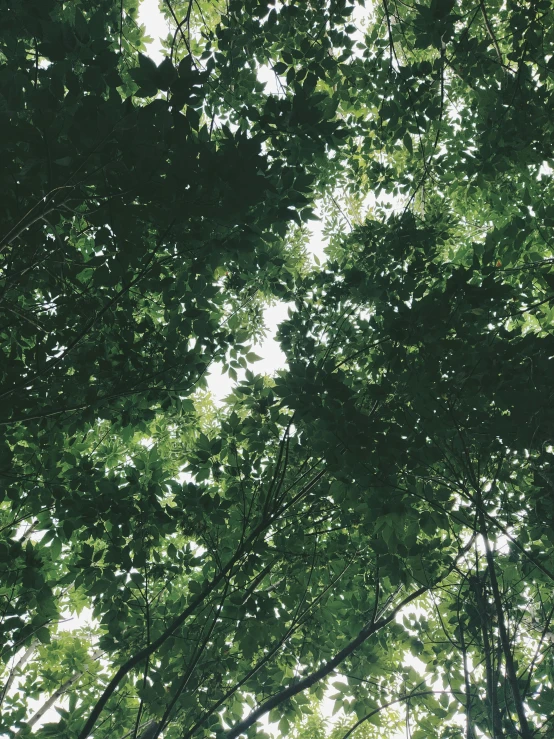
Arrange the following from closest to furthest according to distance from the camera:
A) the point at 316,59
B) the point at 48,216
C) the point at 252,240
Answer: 1. the point at 48,216
2. the point at 252,240
3. the point at 316,59

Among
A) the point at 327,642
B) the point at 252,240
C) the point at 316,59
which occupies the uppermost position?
the point at 316,59

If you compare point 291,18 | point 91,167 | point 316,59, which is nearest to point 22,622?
point 91,167

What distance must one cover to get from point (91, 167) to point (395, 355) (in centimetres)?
203

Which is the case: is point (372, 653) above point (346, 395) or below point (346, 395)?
below

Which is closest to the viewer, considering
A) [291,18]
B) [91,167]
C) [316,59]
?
[91,167]

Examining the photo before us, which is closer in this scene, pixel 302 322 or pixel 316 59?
pixel 316 59

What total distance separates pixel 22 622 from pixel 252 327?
327 centimetres

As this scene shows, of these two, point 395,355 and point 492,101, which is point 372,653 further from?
point 492,101

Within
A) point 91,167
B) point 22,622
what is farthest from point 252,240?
point 22,622

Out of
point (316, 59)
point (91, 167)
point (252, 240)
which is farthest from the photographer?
point (316, 59)

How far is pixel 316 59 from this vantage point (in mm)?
3320

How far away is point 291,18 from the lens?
11.9 ft

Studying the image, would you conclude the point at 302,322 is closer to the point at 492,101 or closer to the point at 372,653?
the point at 492,101

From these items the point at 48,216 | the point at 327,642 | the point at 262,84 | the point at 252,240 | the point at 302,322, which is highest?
the point at 262,84
